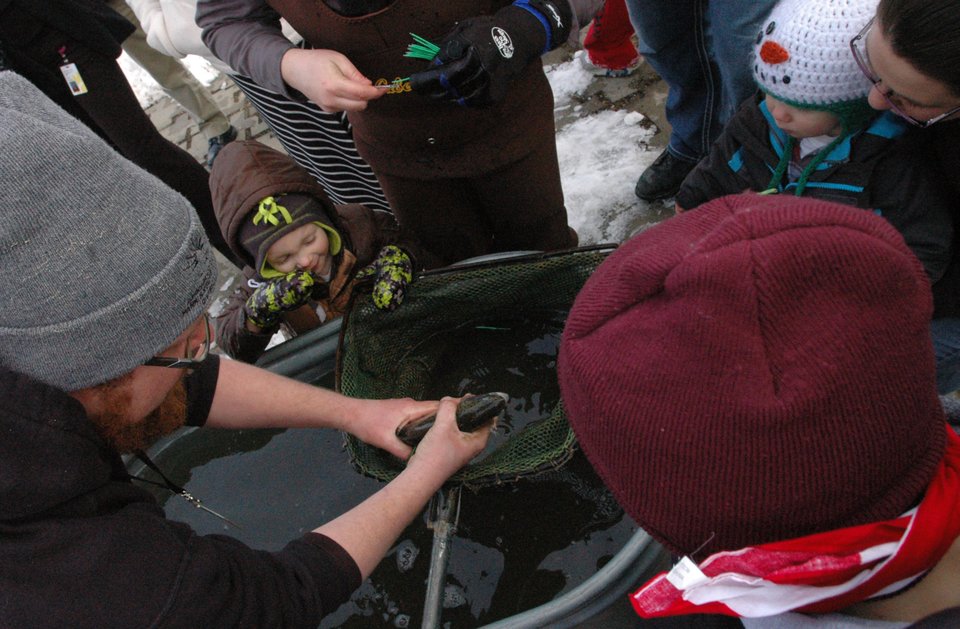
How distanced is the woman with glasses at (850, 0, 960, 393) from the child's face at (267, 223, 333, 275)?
56.2 inches

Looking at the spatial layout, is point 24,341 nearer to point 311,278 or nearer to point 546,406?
point 311,278

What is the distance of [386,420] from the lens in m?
1.39

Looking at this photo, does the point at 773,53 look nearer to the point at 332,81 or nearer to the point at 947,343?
the point at 947,343

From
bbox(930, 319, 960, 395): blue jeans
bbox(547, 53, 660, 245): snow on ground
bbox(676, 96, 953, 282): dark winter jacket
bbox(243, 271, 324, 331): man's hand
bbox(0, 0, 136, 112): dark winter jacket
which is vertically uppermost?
bbox(0, 0, 136, 112): dark winter jacket

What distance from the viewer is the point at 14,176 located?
2.60 ft

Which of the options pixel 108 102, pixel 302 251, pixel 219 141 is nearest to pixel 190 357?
pixel 302 251

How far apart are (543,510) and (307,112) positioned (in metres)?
1.57

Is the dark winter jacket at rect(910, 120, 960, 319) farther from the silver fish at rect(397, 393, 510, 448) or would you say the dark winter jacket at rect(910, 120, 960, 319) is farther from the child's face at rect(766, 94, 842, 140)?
the silver fish at rect(397, 393, 510, 448)

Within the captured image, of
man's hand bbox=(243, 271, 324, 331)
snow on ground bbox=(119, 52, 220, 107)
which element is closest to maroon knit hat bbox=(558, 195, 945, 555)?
man's hand bbox=(243, 271, 324, 331)

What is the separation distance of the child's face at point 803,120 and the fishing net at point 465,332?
496 millimetres

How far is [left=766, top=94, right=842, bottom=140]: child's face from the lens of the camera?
1.28 meters

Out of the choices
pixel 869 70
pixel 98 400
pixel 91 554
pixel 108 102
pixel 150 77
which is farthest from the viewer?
pixel 150 77

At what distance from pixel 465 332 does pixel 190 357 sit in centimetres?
84

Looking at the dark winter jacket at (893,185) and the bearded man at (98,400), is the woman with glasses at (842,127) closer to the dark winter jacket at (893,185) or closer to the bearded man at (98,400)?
the dark winter jacket at (893,185)
